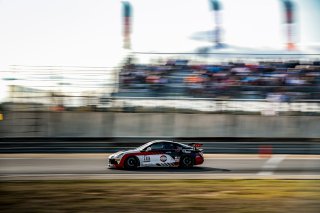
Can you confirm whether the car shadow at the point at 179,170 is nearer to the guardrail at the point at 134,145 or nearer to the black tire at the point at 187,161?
the black tire at the point at 187,161

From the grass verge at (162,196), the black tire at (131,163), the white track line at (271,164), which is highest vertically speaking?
the grass verge at (162,196)

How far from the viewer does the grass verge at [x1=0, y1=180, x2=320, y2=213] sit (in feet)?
23.9

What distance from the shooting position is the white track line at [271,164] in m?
14.4

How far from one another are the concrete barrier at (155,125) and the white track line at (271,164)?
3.68m

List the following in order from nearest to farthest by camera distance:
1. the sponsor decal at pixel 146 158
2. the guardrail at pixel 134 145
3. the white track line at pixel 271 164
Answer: the white track line at pixel 271 164
the sponsor decal at pixel 146 158
the guardrail at pixel 134 145

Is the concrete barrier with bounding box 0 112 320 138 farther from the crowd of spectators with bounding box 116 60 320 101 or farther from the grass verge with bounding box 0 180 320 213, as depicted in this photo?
the grass verge with bounding box 0 180 320 213

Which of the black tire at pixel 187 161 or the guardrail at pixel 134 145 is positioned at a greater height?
the black tire at pixel 187 161

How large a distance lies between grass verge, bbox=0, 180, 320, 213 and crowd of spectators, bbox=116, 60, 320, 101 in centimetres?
1129

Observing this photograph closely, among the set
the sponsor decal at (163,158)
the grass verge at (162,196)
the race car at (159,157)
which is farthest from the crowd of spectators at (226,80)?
the grass verge at (162,196)

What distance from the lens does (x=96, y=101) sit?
24281mm

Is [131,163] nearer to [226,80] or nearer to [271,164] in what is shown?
[271,164]

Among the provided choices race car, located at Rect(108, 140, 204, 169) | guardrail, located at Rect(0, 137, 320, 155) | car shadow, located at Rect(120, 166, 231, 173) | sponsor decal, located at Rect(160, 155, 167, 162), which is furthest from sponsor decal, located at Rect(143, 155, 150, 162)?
guardrail, located at Rect(0, 137, 320, 155)

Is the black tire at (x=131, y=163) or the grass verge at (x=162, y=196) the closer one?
the grass verge at (x=162, y=196)

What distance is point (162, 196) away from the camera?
878cm
